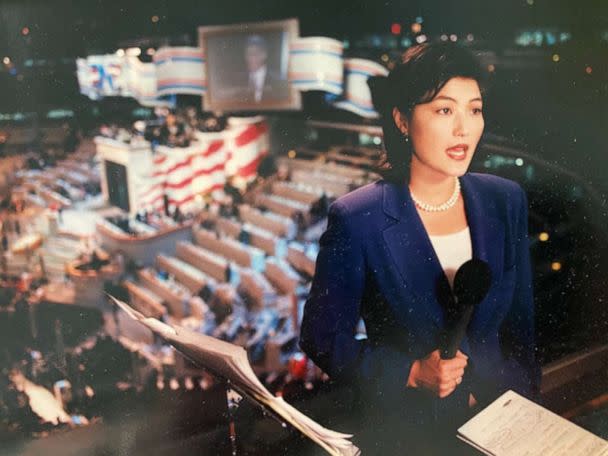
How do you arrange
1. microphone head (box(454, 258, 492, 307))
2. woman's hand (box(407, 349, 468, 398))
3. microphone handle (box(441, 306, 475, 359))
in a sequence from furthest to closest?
1. woman's hand (box(407, 349, 468, 398))
2. microphone head (box(454, 258, 492, 307))
3. microphone handle (box(441, 306, 475, 359))

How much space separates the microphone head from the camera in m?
→ 2.42

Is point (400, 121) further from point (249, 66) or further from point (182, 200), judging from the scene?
point (182, 200)

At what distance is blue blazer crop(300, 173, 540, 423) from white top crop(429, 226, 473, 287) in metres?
0.03

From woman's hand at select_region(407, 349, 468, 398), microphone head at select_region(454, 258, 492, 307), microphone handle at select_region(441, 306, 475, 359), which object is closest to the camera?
microphone handle at select_region(441, 306, 475, 359)

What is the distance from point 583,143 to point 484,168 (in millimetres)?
553

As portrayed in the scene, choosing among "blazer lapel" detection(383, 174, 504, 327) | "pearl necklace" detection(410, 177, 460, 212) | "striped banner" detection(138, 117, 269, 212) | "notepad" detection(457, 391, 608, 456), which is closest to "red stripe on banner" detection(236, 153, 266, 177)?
"striped banner" detection(138, 117, 269, 212)

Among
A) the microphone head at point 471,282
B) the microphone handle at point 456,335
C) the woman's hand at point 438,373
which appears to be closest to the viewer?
the microphone handle at point 456,335

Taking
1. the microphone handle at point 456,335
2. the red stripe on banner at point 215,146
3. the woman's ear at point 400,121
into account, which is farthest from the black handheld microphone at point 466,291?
the red stripe on banner at point 215,146

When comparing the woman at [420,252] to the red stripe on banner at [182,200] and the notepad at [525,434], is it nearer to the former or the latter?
the notepad at [525,434]

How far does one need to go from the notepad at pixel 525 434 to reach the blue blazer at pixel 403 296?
23 cm

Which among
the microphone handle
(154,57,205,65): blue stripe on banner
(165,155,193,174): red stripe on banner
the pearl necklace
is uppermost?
(154,57,205,65): blue stripe on banner

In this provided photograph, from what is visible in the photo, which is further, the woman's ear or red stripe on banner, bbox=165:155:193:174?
red stripe on banner, bbox=165:155:193:174

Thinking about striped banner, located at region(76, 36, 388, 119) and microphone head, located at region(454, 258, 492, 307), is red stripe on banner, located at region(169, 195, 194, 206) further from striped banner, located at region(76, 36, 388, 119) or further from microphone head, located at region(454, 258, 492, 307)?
microphone head, located at region(454, 258, 492, 307)

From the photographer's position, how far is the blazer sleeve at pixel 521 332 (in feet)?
8.57
